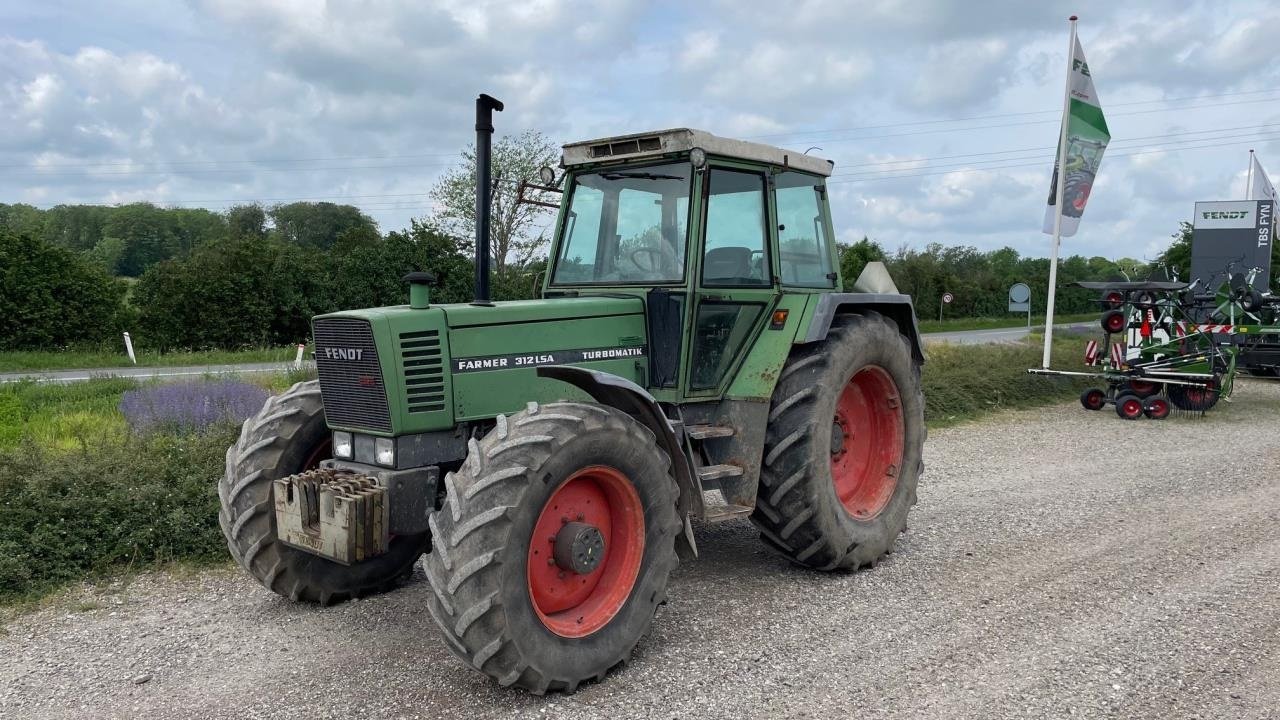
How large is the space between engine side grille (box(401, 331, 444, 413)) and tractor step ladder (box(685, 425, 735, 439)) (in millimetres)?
1409

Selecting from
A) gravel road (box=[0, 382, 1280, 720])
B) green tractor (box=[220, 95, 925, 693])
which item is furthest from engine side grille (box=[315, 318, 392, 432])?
gravel road (box=[0, 382, 1280, 720])

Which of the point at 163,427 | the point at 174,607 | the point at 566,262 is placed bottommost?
the point at 174,607

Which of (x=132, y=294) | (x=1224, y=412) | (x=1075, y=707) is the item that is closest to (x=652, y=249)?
(x=1075, y=707)

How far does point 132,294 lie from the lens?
23.5m

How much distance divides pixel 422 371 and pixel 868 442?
128 inches

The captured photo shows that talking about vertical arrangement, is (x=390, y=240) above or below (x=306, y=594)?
above

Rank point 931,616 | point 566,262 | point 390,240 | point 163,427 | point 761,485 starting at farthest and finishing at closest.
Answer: point 390,240 < point 163,427 < point 566,262 < point 761,485 < point 931,616

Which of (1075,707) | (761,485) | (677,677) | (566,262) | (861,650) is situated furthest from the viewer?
(566,262)

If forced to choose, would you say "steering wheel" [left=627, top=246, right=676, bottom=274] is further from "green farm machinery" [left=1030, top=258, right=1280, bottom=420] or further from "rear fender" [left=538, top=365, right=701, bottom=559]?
"green farm machinery" [left=1030, top=258, right=1280, bottom=420]

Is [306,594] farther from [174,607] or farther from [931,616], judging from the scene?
[931,616]

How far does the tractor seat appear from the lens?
17.5 ft

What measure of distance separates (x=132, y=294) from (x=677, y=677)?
23497mm

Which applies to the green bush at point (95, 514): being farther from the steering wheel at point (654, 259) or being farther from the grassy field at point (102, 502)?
the steering wheel at point (654, 259)

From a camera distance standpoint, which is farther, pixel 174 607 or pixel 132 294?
pixel 132 294
